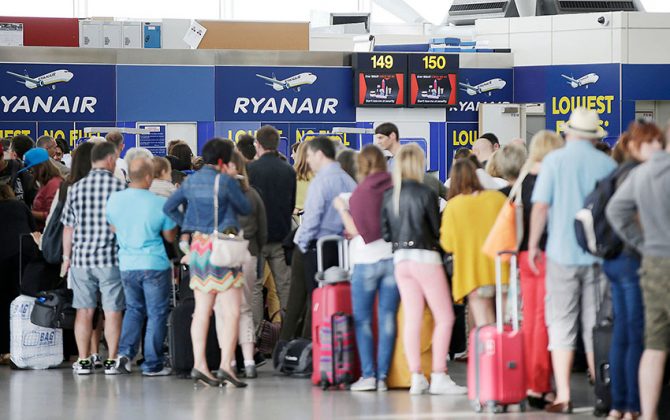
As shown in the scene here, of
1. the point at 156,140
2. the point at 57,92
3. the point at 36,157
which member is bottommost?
the point at 36,157

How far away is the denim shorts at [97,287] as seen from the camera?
8.65 meters

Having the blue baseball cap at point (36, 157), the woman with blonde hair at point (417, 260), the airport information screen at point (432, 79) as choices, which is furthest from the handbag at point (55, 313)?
the airport information screen at point (432, 79)

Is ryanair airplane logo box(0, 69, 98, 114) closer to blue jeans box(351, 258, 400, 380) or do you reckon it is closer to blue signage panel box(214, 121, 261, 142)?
blue signage panel box(214, 121, 261, 142)

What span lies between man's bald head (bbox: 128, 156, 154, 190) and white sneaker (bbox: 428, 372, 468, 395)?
2230mm

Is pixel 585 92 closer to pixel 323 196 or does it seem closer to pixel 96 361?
pixel 323 196

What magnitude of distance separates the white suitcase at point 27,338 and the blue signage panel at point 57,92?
7257mm

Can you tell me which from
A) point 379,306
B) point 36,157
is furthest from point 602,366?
point 36,157

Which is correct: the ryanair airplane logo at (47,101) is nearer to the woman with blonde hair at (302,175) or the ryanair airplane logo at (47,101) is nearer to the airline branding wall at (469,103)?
the airline branding wall at (469,103)

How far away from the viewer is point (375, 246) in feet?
25.5

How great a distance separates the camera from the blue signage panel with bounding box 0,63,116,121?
16031 mm

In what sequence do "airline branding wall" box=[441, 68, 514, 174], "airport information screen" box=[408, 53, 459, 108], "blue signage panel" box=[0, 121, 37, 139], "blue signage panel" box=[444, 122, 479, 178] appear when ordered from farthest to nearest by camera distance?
"airline branding wall" box=[441, 68, 514, 174]
"blue signage panel" box=[444, 122, 479, 178]
"airport information screen" box=[408, 53, 459, 108]
"blue signage panel" box=[0, 121, 37, 139]

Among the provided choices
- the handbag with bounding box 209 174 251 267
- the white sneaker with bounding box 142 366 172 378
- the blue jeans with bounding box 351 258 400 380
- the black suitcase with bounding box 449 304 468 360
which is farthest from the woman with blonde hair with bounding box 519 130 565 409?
the white sneaker with bounding box 142 366 172 378

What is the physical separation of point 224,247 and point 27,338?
6.77 feet

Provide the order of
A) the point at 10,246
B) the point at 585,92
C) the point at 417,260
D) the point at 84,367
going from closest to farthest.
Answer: the point at 417,260 < the point at 84,367 < the point at 10,246 < the point at 585,92
